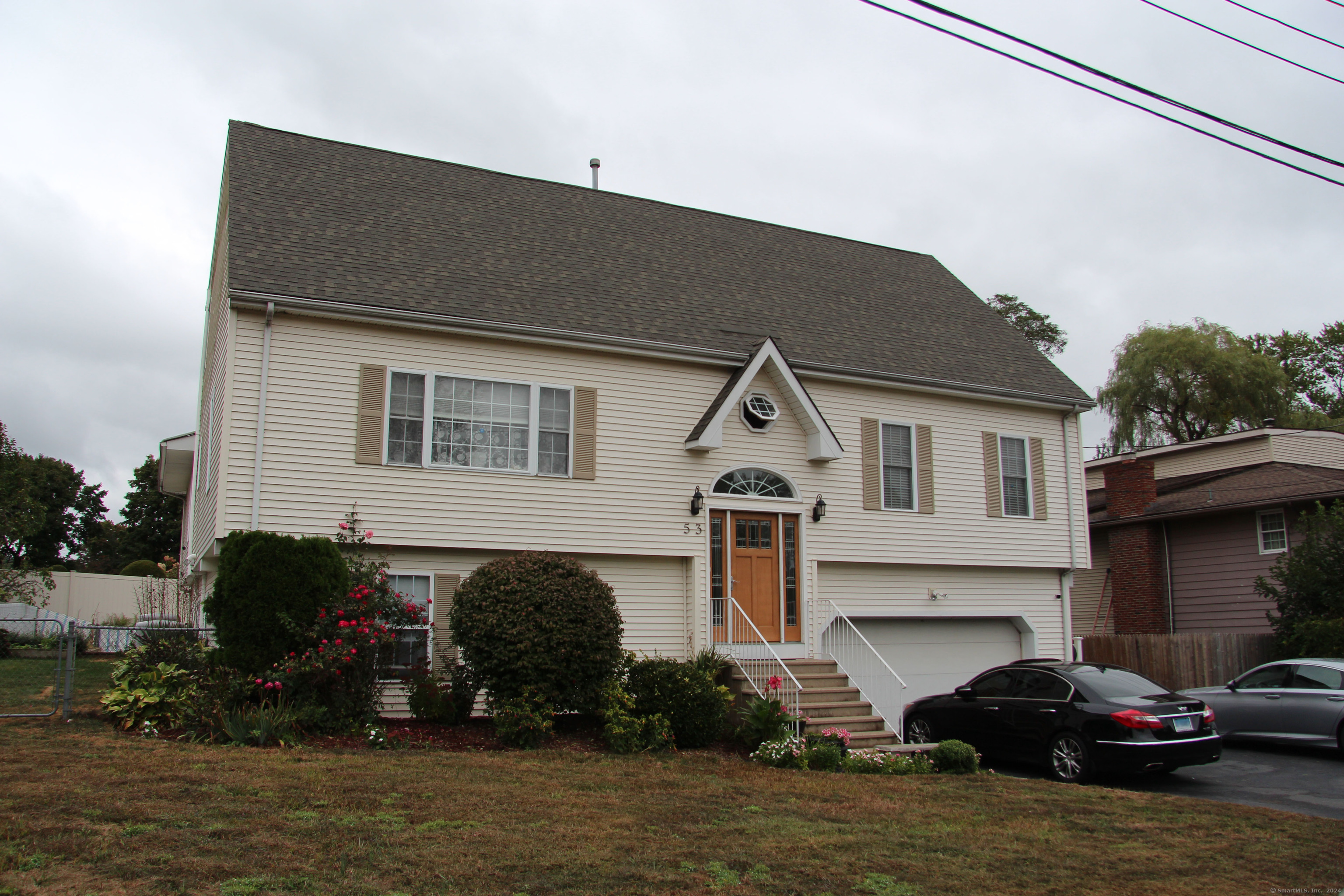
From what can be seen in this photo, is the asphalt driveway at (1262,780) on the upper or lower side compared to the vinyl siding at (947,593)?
lower

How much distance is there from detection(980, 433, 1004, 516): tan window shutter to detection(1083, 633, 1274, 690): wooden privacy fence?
438cm

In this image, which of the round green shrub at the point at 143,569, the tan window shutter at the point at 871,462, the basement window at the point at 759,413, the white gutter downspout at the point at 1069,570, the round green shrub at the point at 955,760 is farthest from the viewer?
the round green shrub at the point at 143,569

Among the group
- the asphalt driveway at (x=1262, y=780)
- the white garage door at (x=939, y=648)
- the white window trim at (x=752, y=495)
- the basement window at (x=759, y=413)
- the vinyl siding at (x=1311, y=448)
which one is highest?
the vinyl siding at (x=1311, y=448)

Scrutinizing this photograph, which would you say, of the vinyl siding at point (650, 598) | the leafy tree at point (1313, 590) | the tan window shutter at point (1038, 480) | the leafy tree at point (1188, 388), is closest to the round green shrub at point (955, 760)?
the vinyl siding at point (650, 598)

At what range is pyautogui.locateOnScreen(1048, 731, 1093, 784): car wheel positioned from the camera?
439 inches

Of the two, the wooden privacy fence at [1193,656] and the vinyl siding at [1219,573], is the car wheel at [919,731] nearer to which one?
the wooden privacy fence at [1193,656]

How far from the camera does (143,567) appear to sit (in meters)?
38.1

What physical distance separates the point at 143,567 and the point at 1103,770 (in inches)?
1469

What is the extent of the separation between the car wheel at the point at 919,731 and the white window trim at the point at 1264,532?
37.8ft

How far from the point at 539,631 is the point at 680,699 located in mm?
1999

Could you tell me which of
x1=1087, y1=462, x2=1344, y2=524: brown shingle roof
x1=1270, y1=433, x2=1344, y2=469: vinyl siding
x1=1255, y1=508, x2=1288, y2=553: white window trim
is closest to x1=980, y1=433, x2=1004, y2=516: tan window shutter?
x1=1087, y1=462, x2=1344, y2=524: brown shingle roof

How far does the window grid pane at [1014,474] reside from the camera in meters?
17.9

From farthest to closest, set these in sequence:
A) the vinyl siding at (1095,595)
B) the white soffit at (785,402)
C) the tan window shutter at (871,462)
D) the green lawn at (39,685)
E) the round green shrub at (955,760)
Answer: the vinyl siding at (1095,595) → the tan window shutter at (871,462) → the white soffit at (785,402) → the green lawn at (39,685) → the round green shrub at (955,760)

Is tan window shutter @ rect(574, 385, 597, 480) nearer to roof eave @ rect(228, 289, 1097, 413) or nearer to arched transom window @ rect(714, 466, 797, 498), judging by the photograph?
roof eave @ rect(228, 289, 1097, 413)
